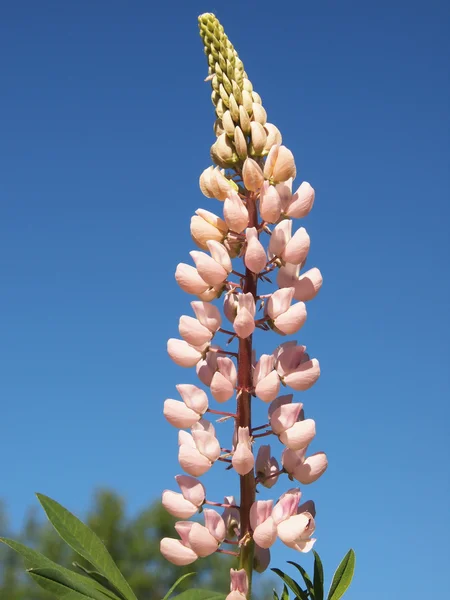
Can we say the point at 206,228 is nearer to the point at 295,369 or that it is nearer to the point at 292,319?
the point at 292,319

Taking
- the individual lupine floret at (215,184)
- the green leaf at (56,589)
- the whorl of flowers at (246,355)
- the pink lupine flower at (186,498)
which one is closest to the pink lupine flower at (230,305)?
the whorl of flowers at (246,355)

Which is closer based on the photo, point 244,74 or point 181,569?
point 244,74

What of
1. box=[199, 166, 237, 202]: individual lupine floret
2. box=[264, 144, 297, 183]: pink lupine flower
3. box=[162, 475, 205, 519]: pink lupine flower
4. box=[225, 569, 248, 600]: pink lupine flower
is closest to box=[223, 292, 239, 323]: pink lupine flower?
box=[199, 166, 237, 202]: individual lupine floret

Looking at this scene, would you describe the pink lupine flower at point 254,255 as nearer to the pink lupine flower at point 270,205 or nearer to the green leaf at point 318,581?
the pink lupine flower at point 270,205

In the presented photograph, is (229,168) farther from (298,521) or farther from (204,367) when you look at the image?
(298,521)

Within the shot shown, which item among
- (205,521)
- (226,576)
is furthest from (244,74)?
(226,576)

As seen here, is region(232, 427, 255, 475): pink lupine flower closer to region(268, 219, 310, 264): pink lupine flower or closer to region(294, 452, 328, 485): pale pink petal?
region(294, 452, 328, 485): pale pink petal

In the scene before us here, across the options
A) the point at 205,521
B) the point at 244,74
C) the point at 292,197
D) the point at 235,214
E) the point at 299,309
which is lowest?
the point at 205,521
